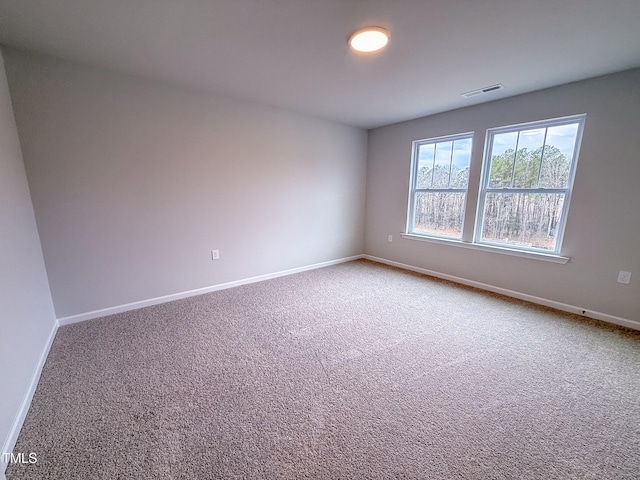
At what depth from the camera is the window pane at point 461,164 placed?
3438mm

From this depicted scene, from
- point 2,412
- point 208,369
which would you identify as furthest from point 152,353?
point 2,412

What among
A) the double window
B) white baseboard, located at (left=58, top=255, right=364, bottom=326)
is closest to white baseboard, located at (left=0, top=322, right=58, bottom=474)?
white baseboard, located at (left=58, top=255, right=364, bottom=326)

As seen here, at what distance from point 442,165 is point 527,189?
3.67 feet

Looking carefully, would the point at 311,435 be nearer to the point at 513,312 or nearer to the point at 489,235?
the point at 513,312

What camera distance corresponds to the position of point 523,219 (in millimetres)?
3031

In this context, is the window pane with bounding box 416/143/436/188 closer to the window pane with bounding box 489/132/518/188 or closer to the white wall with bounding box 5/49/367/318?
the window pane with bounding box 489/132/518/188

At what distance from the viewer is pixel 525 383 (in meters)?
1.70

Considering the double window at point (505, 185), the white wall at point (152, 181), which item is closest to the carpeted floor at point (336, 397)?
the white wall at point (152, 181)

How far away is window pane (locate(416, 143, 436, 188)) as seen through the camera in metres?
3.86

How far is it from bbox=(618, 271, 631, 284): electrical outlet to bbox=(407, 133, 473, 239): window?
5.01 ft

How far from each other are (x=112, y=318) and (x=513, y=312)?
4.09 m

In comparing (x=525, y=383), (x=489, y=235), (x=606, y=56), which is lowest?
(x=525, y=383)

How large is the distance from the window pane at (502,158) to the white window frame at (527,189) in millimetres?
40

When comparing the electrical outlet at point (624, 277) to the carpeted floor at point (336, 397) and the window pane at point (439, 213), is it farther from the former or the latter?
the window pane at point (439, 213)
